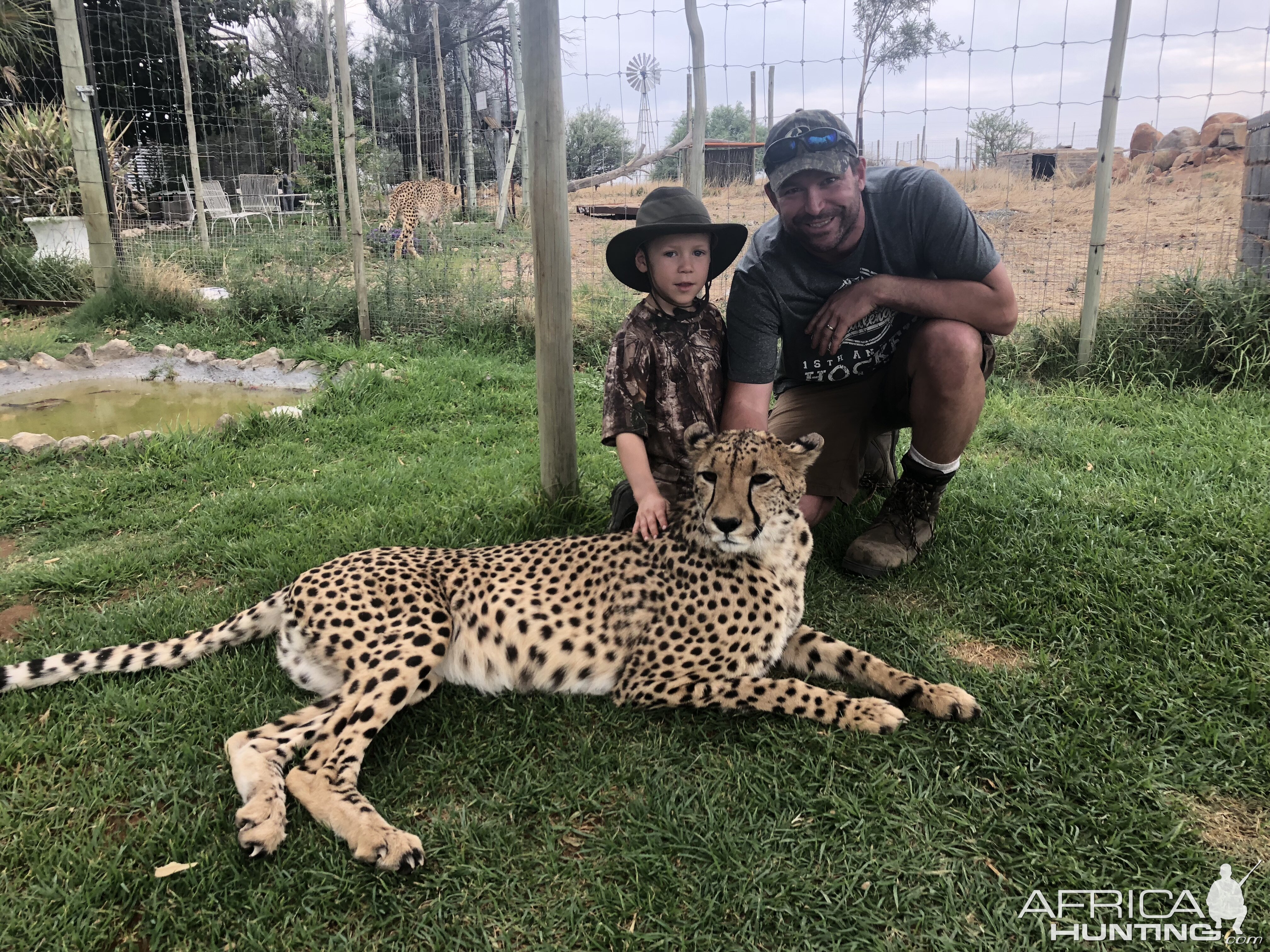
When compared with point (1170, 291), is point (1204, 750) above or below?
below

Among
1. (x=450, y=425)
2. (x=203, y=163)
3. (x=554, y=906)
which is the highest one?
(x=203, y=163)

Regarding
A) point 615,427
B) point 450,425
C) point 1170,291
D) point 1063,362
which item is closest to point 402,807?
point 615,427

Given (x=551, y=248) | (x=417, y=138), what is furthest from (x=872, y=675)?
(x=417, y=138)

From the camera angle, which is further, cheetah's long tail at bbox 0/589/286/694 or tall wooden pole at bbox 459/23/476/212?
tall wooden pole at bbox 459/23/476/212

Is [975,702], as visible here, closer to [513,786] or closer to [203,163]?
[513,786]

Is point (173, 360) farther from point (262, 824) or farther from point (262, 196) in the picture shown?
point (262, 196)

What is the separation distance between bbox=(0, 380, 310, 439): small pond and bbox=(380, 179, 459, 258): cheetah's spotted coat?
2.63 metres

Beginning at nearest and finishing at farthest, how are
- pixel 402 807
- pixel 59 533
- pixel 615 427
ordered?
1. pixel 402 807
2. pixel 615 427
3. pixel 59 533

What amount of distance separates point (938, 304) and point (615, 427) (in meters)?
1.36

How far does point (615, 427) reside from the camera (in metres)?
3.10

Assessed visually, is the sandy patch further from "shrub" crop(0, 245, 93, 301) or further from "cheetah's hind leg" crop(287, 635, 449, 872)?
"shrub" crop(0, 245, 93, 301)

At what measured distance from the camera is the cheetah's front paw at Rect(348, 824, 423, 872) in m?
1.91

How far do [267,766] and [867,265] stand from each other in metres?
2.76

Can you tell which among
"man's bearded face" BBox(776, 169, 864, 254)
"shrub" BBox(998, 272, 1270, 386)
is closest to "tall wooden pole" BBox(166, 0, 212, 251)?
"man's bearded face" BBox(776, 169, 864, 254)
